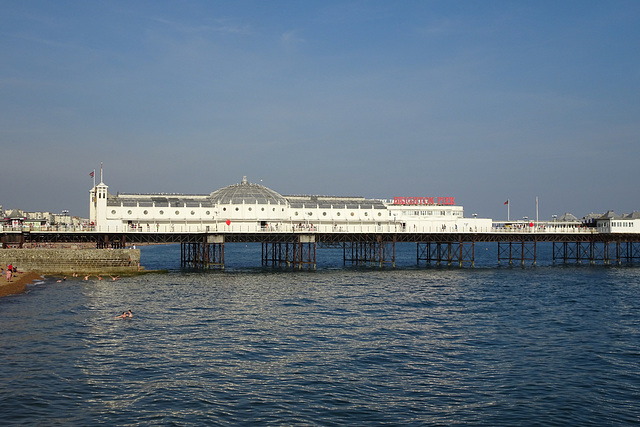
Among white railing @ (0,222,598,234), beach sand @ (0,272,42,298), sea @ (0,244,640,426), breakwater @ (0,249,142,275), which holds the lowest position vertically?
sea @ (0,244,640,426)

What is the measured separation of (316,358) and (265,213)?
209 ft

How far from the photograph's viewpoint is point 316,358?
120ft

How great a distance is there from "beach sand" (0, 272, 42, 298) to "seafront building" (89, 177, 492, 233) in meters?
13.4

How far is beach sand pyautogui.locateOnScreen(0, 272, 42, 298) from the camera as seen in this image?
62081 millimetres

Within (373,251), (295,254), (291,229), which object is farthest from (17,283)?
(373,251)

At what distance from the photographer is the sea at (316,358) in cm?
2700

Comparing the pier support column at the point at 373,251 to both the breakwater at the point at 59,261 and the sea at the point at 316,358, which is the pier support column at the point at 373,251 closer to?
the sea at the point at 316,358

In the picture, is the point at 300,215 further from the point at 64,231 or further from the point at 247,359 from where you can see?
the point at 247,359

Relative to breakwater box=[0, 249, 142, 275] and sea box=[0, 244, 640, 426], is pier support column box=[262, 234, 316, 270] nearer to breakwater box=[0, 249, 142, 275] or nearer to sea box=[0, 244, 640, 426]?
breakwater box=[0, 249, 142, 275]

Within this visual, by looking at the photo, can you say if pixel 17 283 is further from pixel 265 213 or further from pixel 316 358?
pixel 316 358

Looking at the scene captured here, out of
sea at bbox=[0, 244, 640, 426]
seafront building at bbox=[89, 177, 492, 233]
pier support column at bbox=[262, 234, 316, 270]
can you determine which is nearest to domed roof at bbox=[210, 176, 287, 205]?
seafront building at bbox=[89, 177, 492, 233]

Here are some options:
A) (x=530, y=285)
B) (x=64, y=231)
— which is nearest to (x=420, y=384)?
(x=530, y=285)

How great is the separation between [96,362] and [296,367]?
1149 cm

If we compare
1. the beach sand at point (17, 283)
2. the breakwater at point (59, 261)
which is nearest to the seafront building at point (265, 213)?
the breakwater at point (59, 261)
